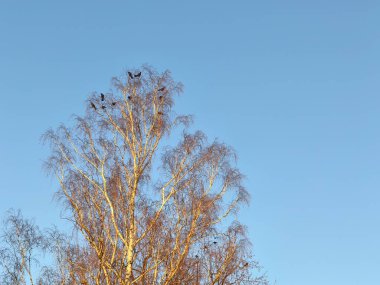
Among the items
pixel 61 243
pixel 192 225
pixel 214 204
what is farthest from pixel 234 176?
pixel 61 243

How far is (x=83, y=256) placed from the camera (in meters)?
→ 20.0

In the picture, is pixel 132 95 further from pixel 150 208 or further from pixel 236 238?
pixel 236 238

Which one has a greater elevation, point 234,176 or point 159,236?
point 234,176

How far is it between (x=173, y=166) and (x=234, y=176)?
1.96 metres

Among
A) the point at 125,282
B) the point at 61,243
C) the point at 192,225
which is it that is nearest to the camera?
the point at 125,282

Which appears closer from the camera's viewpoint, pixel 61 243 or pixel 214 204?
pixel 214 204

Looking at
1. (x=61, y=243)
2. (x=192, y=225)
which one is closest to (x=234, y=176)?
(x=192, y=225)

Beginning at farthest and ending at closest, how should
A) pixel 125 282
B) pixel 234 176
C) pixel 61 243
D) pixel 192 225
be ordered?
1. pixel 61 243
2. pixel 234 176
3. pixel 192 225
4. pixel 125 282

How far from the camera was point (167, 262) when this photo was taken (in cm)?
1817

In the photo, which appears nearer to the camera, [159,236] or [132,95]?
[159,236]

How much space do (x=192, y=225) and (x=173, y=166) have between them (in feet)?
6.79

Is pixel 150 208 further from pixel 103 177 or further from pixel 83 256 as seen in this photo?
pixel 83 256

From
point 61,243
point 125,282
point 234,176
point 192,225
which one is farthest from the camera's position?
point 61,243

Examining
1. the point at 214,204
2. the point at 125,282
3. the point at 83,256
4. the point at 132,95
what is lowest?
the point at 125,282
